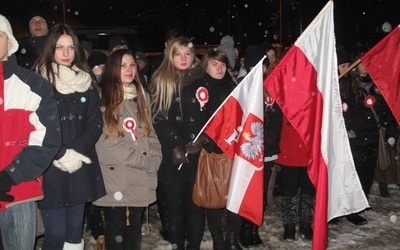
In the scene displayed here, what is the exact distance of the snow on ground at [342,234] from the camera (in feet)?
16.8

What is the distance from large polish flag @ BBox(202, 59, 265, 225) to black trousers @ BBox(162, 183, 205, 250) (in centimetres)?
53

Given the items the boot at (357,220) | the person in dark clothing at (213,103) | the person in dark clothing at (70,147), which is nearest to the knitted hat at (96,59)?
the person in dark clothing at (213,103)

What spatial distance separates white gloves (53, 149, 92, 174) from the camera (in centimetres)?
347

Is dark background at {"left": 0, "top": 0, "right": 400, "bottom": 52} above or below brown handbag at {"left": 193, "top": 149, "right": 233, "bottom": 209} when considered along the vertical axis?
above

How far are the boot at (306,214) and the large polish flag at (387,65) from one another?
4.86 ft

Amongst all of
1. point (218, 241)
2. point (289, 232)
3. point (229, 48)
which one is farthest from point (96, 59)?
point (229, 48)

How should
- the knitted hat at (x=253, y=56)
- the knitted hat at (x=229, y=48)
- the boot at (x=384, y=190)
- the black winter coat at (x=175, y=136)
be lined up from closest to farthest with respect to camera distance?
1. the black winter coat at (x=175, y=136)
2. the knitted hat at (x=253, y=56)
3. the boot at (x=384, y=190)
4. the knitted hat at (x=229, y=48)

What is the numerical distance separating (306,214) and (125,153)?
8.24ft

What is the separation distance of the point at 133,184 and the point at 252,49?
2.21 meters

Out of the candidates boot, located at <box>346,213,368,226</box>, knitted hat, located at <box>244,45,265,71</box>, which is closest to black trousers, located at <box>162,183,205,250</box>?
knitted hat, located at <box>244,45,265,71</box>

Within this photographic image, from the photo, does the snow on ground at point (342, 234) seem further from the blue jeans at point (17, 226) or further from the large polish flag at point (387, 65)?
the blue jeans at point (17, 226)

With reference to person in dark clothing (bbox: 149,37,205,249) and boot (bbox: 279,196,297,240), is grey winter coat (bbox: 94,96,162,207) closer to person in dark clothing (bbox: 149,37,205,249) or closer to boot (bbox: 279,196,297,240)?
person in dark clothing (bbox: 149,37,205,249)

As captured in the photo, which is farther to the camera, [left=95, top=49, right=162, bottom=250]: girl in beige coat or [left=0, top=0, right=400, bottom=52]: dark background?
[left=0, top=0, right=400, bottom=52]: dark background

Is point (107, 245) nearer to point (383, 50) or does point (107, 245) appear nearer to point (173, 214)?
point (173, 214)
